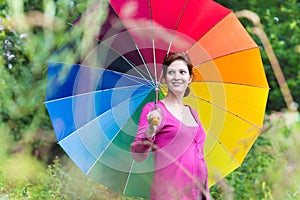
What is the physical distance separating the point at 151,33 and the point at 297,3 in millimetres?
4962

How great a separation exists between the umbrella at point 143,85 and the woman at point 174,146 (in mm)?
195

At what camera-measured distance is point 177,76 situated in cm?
300

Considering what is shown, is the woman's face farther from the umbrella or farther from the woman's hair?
the umbrella

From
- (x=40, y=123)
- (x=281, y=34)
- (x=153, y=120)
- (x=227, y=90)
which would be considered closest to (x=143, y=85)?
(x=227, y=90)

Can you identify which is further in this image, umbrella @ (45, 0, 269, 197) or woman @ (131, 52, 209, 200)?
umbrella @ (45, 0, 269, 197)

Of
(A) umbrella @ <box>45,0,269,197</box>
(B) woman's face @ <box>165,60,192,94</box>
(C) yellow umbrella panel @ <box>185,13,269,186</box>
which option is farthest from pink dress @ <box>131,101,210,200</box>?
(C) yellow umbrella panel @ <box>185,13,269,186</box>

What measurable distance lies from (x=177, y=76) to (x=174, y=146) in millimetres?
310

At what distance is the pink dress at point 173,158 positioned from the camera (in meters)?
2.94

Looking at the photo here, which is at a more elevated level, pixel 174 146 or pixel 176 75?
pixel 176 75

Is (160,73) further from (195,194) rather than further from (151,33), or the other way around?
(195,194)

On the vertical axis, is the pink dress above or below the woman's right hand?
below

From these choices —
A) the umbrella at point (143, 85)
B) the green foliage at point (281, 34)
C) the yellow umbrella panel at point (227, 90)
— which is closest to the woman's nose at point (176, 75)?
the umbrella at point (143, 85)

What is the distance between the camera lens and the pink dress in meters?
2.94

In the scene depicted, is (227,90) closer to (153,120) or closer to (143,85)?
(143,85)
